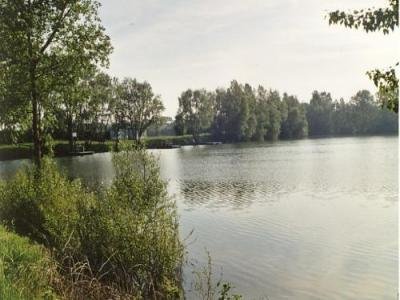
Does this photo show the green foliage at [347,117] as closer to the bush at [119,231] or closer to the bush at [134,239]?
the bush at [119,231]

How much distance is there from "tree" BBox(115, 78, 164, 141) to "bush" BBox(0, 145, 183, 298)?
309ft

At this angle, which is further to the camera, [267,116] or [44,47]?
[267,116]

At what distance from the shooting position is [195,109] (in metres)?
147

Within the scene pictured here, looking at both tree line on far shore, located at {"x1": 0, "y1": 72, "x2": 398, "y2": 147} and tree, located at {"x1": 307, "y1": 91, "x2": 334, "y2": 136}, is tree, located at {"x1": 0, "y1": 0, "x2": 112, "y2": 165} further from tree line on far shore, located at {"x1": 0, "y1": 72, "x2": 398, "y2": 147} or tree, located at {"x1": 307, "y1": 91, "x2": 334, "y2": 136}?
tree, located at {"x1": 307, "y1": 91, "x2": 334, "y2": 136}

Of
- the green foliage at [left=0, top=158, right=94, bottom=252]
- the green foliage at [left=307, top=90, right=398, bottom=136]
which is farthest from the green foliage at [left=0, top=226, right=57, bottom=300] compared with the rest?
the green foliage at [left=307, top=90, right=398, bottom=136]

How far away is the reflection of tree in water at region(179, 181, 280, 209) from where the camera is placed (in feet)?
103

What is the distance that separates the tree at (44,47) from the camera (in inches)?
857

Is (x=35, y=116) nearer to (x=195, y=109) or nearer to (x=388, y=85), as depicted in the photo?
(x=388, y=85)

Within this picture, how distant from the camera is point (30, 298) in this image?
875 cm

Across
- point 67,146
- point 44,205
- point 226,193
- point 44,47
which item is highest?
point 44,47

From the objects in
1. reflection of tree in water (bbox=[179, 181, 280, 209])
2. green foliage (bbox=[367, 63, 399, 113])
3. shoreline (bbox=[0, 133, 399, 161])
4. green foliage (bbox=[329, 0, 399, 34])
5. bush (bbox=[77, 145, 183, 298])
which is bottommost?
reflection of tree in water (bbox=[179, 181, 280, 209])

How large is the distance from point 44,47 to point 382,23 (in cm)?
1789

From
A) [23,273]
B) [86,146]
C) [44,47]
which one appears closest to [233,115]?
[86,146]

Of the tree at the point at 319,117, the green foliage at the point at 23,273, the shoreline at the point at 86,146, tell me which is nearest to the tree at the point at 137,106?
the shoreline at the point at 86,146
